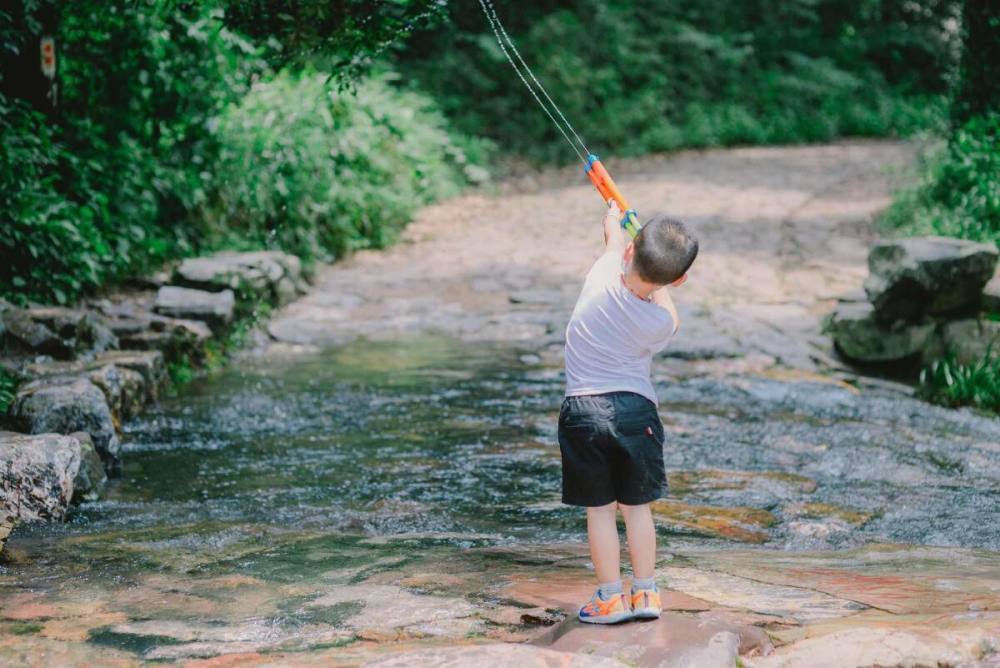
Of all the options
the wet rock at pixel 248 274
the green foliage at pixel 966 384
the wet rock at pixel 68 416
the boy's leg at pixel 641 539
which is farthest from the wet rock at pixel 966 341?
the wet rock at pixel 68 416

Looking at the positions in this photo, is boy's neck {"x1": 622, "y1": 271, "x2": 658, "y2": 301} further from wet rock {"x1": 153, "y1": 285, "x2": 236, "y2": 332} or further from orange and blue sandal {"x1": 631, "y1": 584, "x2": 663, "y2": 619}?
wet rock {"x1": 153, "y1": 285, "x2": 236, "y2": 332}

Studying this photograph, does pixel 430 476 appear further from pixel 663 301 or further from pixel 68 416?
pixel 663 301

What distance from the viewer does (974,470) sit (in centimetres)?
558

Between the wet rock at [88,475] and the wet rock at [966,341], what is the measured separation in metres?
5.37

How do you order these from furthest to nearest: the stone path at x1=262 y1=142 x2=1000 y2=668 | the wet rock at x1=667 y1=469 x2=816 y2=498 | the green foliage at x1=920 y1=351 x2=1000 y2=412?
1. the green foliage at x1=920 y1=351 x2=1000 y2=412
2. the wet rock at x1=667 y1=469 x2=816 y2=498
3. the stone path at x1=262 y1=142 x2=1000 y2=668

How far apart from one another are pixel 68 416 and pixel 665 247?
11.6ft

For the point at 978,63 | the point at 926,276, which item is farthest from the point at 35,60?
the point at 978,63

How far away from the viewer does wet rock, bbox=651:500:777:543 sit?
4.64 m

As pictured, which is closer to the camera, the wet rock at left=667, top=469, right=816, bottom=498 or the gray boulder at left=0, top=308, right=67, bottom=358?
the wet rock at left=667, top=469, right=816, bottom=498

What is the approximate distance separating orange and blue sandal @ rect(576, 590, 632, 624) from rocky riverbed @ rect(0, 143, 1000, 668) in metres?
0.06

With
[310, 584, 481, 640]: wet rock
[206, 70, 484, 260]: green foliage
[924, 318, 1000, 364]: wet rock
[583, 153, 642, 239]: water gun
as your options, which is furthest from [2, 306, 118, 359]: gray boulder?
[924, 318, 1000, 364]: wet rock

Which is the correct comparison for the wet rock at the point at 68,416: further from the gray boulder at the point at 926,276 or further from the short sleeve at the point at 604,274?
the gray boulder at the point at 926,276

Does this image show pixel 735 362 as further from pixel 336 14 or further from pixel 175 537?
pixel 175 537

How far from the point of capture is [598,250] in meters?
11.4
